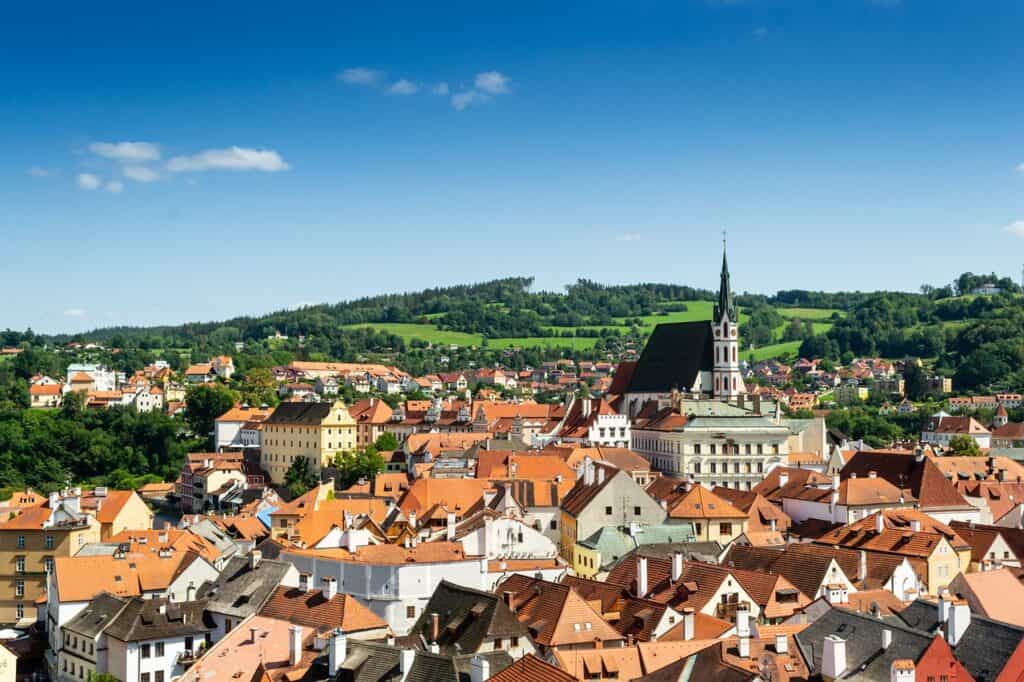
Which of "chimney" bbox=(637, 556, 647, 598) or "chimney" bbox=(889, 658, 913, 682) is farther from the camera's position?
"chimney" bbox=(637, 556, 647, 598)

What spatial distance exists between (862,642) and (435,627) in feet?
49.5

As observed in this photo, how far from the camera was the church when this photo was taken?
11088 cm

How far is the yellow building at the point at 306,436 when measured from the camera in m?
119

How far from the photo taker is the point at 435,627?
143 feet

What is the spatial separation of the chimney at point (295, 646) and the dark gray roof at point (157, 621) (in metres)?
10.0

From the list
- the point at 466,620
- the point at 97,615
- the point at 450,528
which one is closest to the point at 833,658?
the point at 466,620

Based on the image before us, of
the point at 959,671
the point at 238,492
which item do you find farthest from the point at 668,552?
the point at 238,492

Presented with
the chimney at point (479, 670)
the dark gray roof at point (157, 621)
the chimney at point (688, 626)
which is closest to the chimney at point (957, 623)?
the chimney at point (688, 626)

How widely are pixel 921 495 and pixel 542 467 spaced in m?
24.7

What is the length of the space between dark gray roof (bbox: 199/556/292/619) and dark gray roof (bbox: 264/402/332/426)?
212 feet

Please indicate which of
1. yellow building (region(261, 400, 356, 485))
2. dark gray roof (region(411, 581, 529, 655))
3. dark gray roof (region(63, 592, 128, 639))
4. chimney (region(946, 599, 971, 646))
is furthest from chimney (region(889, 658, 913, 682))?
yellow building (region(261, 400, 356, 485))

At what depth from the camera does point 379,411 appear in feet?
437

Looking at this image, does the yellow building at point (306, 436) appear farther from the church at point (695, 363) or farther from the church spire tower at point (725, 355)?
the church spire tower at point (725, 355)

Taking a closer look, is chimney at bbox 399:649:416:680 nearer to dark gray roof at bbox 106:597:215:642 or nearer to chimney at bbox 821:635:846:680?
chimney at bbox 821:635:846:680
